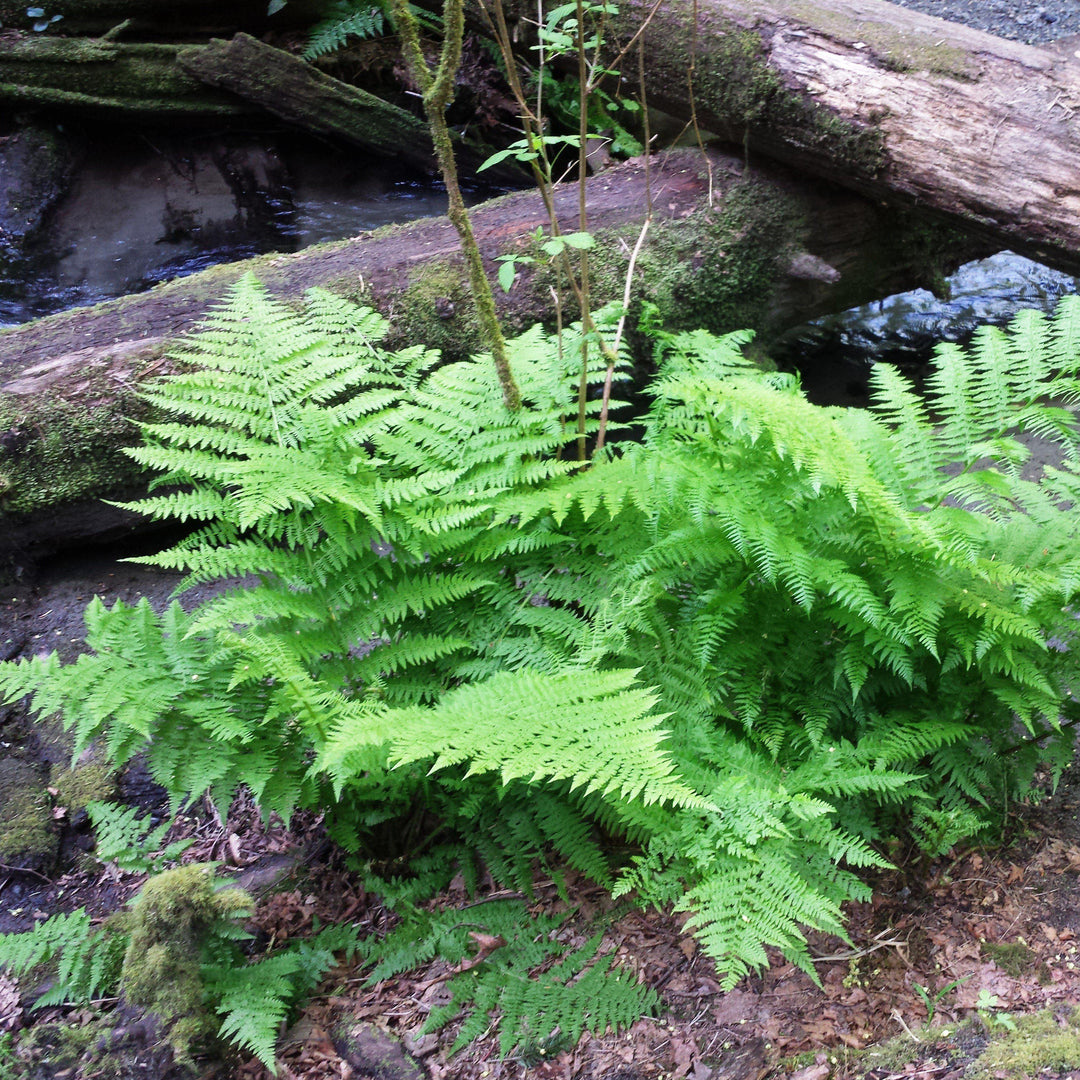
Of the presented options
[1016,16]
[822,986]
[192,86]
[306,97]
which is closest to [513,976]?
[822,986]

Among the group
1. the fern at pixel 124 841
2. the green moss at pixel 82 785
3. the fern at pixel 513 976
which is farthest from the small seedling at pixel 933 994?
the green moss at pixel 82 785

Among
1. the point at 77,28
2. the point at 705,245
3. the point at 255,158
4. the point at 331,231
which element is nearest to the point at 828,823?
the point at 705,245

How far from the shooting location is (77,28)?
6895mm

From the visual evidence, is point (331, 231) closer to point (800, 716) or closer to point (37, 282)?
point (37, 282)

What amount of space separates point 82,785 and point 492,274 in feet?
10.1

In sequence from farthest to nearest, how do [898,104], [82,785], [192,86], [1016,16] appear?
1. [1016,16]
2. [192,86]
3. [898,104]
4. [82,785]

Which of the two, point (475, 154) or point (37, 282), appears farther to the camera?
point (475, 154)

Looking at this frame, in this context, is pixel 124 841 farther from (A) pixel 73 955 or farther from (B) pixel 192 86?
(B) pixel 192 86

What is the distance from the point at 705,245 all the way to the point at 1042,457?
7.22 feet

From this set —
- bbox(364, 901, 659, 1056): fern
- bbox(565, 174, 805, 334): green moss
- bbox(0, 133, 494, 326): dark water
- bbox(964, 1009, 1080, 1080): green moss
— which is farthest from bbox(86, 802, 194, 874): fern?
bbox(0, 133, 494, 326): dark water

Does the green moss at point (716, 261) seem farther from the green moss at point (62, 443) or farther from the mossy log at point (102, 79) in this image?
the mossy log at point (102, 79)

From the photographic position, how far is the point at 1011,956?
2.19 meters

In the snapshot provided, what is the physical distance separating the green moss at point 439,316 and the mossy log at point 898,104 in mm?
1763

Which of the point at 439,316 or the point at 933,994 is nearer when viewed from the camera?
the point at 933,994
